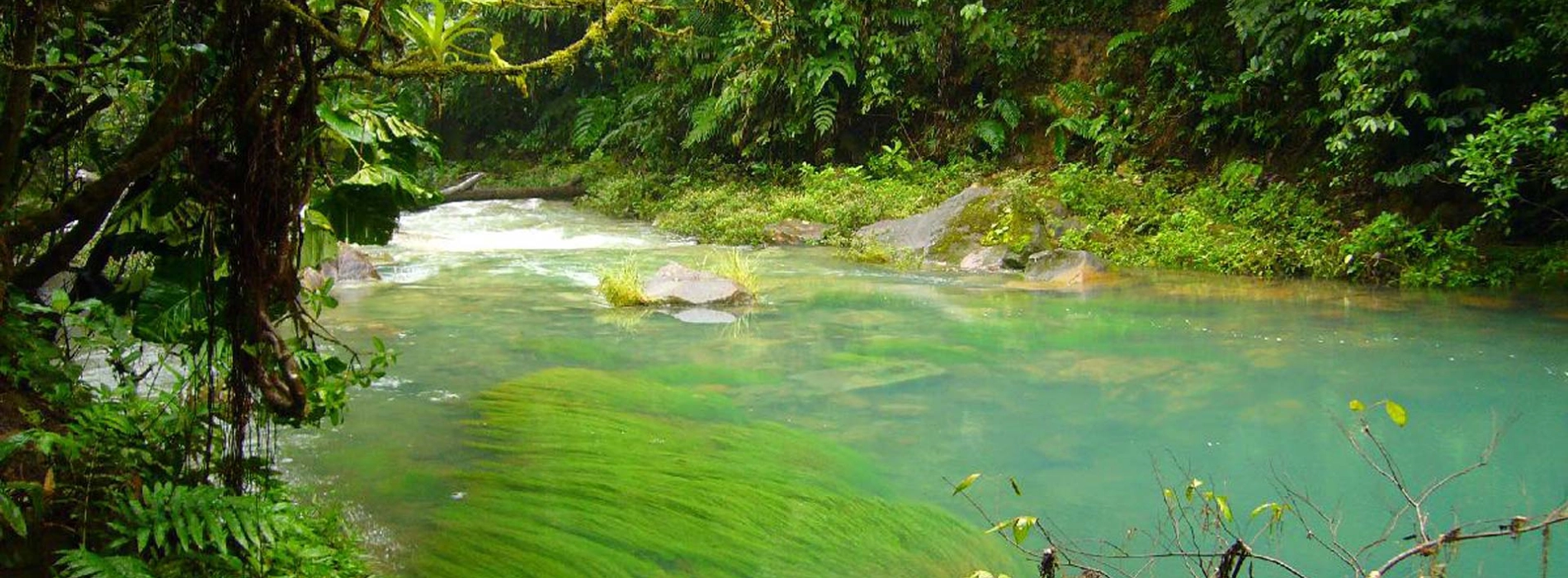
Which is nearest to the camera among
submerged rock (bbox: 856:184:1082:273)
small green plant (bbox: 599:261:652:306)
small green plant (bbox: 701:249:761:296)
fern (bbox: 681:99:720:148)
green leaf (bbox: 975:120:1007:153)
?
small green plant (bbox: 599:261:652:306)

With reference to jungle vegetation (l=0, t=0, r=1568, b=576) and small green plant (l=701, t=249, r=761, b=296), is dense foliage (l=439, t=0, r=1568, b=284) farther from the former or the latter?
small green plant (l=701, t=249, r=761, b=296)

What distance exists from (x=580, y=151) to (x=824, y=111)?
7118 millimetres

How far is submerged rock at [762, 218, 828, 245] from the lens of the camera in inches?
487

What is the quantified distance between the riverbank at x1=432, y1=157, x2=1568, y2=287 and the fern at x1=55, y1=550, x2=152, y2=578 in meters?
8.79

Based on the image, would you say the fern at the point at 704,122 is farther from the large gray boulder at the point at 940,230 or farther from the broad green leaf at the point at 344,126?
the broad green leaf at the point at 344,126

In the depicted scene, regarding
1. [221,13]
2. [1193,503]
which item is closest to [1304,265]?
[1193,503]

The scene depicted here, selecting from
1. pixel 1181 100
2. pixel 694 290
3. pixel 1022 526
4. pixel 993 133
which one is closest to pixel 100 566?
pixel 1022 526

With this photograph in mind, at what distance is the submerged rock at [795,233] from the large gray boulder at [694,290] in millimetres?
3907

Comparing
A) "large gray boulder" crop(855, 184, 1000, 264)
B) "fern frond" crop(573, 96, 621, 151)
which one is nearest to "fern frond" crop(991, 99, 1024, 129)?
"large gray boulder" crop(855, 184, 1000, 264)

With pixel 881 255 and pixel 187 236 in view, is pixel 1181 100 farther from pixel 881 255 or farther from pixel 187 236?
pixel 187 236

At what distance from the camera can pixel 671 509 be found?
372cm

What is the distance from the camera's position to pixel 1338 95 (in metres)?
8.98

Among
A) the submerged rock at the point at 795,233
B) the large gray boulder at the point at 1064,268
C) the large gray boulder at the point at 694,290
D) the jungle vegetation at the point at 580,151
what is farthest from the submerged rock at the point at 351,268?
the large gray boulder at the point at 1064,268

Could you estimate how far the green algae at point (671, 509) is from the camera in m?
3.33
